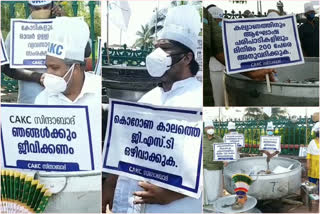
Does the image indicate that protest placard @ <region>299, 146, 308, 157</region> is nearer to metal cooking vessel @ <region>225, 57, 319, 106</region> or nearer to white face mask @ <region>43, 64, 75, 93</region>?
metal cooking vessel @ <region>225, 57, 319, 106</region>

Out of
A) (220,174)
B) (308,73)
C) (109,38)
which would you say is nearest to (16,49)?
(109,38)

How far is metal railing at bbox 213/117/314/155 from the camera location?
4.90 m

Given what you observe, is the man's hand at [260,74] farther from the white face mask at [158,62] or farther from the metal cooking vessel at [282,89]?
the white face mask at [158,62]

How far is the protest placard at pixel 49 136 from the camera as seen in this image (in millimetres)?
4855

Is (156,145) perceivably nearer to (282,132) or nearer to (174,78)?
(174,78)

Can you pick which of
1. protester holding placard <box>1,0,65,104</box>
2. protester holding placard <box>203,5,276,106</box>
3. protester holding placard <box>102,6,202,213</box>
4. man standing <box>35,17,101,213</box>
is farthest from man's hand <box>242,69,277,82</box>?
protester holding placard <box>1,0,65,104</box>

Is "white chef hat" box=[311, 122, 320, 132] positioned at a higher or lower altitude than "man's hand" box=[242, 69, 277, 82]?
lower

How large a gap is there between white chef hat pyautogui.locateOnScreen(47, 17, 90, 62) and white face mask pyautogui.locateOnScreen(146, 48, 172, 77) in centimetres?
64

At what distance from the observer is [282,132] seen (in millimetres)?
4910

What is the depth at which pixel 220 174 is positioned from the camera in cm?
490

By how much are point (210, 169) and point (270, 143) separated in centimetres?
59

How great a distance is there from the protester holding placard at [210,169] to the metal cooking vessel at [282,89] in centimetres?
40

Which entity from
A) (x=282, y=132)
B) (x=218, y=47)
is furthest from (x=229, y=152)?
(x=218, y=47)

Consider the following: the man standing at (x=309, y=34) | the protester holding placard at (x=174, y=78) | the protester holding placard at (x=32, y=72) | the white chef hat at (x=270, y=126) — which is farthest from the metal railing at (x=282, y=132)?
the protester holding placard at (x=32, y=72)
